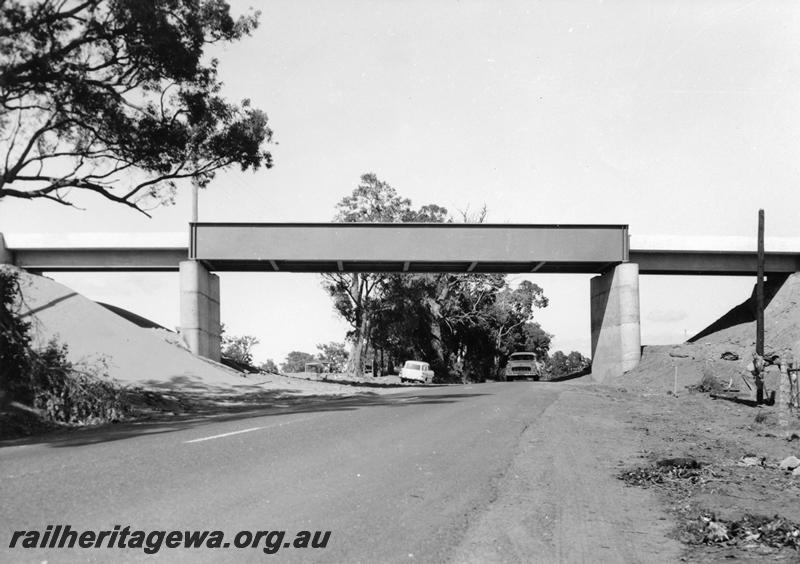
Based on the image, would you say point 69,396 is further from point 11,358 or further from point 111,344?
point 111,344

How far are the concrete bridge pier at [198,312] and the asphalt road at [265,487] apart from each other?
2424 centimetres

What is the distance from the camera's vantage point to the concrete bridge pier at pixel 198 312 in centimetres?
3628

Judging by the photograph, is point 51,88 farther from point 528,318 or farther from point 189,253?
point 528,318

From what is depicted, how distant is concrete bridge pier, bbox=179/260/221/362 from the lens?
36.3m

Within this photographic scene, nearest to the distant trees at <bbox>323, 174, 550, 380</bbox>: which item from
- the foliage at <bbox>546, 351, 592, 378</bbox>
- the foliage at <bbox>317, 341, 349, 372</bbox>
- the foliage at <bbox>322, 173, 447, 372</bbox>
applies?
the foliage at <bbox>322, 173, 447, 372</bbox>

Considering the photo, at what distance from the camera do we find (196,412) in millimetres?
19984

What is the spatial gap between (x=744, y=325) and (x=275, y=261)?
28.8 m

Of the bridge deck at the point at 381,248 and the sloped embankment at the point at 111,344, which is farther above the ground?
the bridge deck at the point at 381,248

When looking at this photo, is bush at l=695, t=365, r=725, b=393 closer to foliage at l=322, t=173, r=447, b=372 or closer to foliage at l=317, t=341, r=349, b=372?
foliage at l=322, t=173, r=447, b=372

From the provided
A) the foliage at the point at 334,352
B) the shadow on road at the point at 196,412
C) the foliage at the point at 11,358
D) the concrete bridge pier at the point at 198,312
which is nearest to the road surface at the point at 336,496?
the shadow on road at the point at 196,412

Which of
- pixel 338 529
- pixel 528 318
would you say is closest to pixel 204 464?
pixel 338 529

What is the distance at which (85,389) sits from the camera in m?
17.0

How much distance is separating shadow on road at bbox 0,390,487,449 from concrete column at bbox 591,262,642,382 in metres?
18.9

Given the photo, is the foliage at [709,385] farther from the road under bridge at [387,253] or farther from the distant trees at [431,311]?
the distant trees at [431,311]
